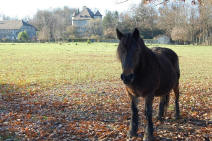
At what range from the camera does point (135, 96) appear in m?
4.76

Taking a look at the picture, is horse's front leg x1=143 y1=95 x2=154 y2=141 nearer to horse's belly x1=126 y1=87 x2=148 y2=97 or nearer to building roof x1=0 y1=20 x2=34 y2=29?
horse's belly x1=126 y1=87 x2=148 y2=97

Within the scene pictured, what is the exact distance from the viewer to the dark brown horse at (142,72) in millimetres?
4032

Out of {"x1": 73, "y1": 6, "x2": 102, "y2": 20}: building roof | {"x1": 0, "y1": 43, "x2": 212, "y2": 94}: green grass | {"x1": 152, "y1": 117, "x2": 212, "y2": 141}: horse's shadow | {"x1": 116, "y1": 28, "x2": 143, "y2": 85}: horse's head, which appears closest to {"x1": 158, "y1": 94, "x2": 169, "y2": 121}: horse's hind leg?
{"x1": 152, "y1": 117, "x2": 212, "y2": 141}: horse's shadow

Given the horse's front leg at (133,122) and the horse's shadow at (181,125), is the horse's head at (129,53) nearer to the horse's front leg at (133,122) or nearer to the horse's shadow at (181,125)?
the horse's front leg at (133,122)

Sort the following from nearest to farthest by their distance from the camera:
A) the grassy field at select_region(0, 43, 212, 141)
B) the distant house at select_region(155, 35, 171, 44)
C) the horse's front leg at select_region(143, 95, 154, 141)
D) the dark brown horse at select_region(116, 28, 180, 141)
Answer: the dark brown horse at select_region(116, 28, 180, 141)
the horse's front leg at select_region(143, 95, 154, 141)
the grassy field at select_region(0, 43, 212, 141)
the distant house at select_region(155, 35, 171, 44)

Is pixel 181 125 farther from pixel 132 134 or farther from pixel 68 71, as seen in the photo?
pixel 68 71

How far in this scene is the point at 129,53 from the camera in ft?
13.3

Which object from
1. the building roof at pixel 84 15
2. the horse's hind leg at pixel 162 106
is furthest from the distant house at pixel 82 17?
the horse's hind leg at pixel 162 106

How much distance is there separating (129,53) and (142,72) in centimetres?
63

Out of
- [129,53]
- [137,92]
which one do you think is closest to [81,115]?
[137,92]

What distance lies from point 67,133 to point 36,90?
6.01 meters

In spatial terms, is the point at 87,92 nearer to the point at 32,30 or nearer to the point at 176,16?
the point at 176,16

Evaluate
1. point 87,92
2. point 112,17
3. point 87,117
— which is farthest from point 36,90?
point 112,17

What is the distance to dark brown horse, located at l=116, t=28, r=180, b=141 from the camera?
4032 mm
